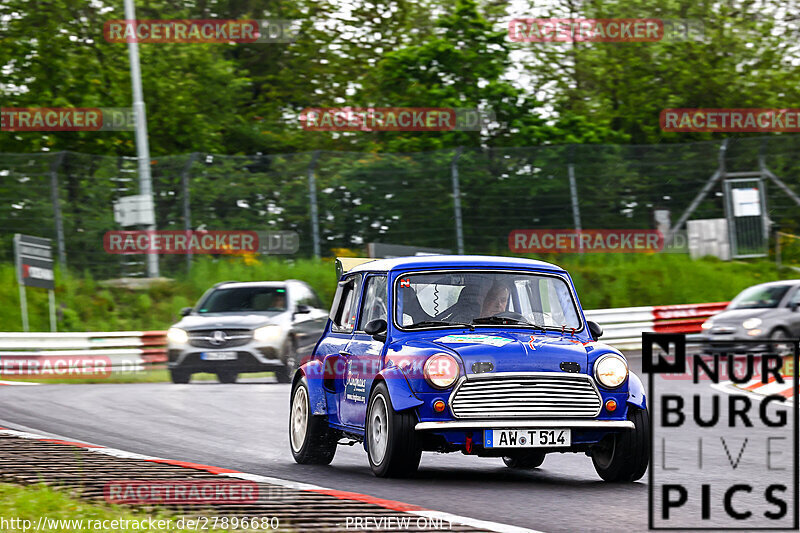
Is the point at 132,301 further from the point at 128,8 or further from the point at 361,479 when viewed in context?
the point at 361,479

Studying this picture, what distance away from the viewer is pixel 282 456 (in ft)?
39.0

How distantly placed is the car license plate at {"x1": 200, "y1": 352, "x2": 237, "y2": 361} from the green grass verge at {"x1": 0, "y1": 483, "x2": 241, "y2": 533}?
13643 mm

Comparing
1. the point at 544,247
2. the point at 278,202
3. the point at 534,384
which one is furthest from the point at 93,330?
the point at 534,384

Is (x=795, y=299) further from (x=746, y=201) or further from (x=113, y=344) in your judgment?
(x=113, y=344)

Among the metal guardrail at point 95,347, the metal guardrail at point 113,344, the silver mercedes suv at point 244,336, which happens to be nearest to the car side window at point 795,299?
the metal guardrail at point 113,344

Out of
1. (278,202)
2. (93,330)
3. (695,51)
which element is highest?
(695,51)

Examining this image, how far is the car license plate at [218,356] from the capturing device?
21.7 metres

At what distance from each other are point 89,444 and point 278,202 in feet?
64.6

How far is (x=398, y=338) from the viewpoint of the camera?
1033 cm

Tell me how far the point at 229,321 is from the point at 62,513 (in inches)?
581

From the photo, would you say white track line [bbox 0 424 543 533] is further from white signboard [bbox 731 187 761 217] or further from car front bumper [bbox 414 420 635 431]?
white signboard [bbox 731 187 761 217]

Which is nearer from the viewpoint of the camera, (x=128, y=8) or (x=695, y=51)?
(x=128, y=8)

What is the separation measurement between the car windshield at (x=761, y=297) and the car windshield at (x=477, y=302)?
16539 millimetres

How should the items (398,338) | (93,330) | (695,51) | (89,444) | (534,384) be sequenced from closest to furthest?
(534,384) → (398,338) → (89,444) → (93,330) → (695,51)
